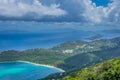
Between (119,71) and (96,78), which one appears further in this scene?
(96,78)

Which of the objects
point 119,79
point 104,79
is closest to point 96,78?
point 104,79

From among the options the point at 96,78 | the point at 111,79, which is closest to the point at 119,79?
the point at 111,79

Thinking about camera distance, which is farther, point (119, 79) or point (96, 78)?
point (96, 78)

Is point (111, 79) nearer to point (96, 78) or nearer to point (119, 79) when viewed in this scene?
point (119, 79)

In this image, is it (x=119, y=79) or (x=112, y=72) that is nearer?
(x=119, y=79)

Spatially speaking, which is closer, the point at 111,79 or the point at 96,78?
the point at 111,79

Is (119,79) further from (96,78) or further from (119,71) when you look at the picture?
(96,78)
